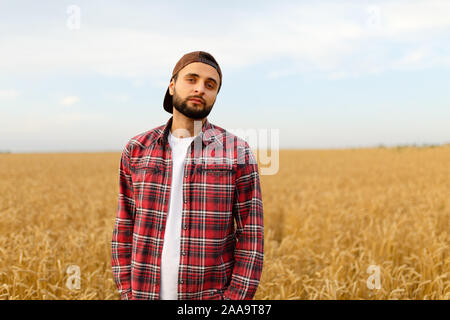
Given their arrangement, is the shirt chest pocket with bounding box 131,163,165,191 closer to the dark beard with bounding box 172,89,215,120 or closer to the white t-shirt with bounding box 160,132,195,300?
the white t-shirt with bounding box 160,132,195,300

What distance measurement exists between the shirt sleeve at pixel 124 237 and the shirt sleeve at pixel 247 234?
62 cm

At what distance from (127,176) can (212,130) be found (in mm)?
612

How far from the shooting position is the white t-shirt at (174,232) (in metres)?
1.72

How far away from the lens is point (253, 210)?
1.80 metres

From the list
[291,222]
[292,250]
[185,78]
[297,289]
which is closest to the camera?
[185,78]

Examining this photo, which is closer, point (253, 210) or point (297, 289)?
point (253, 210)

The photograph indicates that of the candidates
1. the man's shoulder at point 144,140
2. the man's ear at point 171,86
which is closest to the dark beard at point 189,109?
the man's ear at point 171,86

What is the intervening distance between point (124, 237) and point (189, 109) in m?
0.88

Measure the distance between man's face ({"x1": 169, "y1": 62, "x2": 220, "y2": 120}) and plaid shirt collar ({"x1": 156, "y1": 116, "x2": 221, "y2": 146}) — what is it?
117 millimetres

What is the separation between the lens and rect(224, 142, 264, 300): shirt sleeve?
A: 1.76 metres

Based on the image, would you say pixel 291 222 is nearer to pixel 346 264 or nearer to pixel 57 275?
pixel 346 264

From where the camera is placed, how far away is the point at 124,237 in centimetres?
191
